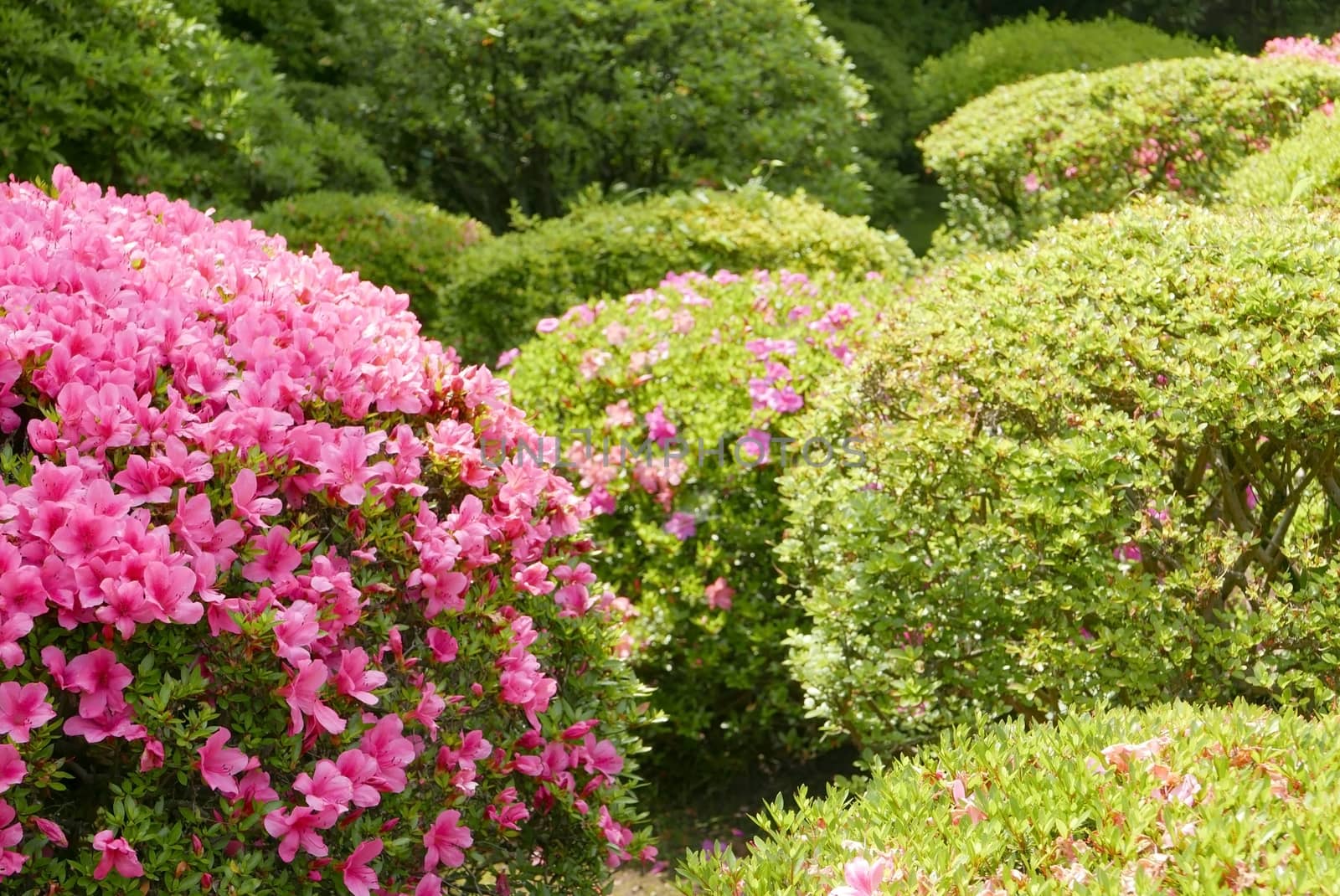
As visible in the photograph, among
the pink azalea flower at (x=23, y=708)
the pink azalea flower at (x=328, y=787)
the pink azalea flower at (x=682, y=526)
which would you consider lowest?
the pink azalea flower at (x=682, y=526)

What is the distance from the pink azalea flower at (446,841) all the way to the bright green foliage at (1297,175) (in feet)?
10.7

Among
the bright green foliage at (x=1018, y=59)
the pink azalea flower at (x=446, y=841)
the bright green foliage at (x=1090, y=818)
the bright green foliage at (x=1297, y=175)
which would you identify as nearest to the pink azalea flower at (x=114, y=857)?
the pink azalea flower at (x=446, y=841)

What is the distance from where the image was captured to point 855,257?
6.94m

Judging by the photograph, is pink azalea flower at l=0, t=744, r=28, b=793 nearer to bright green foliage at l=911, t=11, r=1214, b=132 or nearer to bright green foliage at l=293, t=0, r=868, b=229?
bright green foliage at l=293, t=0, r=868, b=229

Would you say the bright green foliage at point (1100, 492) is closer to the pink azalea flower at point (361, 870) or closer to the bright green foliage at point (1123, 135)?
the pink azalea flower at point (361, 870)

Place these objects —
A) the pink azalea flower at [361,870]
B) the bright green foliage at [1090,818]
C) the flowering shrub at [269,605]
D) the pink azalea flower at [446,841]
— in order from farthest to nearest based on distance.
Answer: the pink azalea flower at [446,841], the pink azalea flower at [361,870], the flowering shrub at [269,605], the bright green foliage at [1090,818]

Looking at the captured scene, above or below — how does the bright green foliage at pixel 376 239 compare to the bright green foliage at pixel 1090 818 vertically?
below

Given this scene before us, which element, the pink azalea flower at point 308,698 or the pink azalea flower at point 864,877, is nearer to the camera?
the pink azalea flower at point 864,877

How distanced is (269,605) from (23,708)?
420mm

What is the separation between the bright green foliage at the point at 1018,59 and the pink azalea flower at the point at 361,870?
561 inches

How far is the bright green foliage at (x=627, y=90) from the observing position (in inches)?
367

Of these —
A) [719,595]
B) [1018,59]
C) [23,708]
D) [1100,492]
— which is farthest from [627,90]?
[23,708]

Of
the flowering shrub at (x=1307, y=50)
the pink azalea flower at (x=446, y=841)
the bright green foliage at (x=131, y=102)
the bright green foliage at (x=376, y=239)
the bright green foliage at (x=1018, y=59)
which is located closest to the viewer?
the pink azalea flower at (x=446, y=841)

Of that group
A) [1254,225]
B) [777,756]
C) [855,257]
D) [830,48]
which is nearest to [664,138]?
[830,48]
